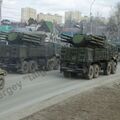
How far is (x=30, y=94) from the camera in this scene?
16562mm

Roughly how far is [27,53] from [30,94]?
10.0m

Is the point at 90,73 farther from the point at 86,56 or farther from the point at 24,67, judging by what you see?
the point at 24,67

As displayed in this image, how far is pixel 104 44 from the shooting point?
2670 centimetres

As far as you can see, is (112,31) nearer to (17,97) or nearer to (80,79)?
(80,79)

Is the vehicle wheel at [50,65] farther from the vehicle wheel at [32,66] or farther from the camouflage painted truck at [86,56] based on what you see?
the camouflage painted truck at [86,56]

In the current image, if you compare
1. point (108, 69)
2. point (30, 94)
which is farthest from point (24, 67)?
point (30, 94)

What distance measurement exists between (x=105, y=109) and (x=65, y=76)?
42.0ft

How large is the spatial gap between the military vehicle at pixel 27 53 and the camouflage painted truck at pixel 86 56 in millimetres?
2413

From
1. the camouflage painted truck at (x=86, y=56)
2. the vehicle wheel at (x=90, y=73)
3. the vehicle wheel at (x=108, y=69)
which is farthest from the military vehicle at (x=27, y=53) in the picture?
the vehicle wheel at (x=90, y=73)

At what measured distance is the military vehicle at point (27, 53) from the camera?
25734 mm

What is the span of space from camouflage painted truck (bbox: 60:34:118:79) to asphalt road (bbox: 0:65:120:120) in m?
0.84

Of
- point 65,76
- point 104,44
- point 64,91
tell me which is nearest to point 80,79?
point 65,76

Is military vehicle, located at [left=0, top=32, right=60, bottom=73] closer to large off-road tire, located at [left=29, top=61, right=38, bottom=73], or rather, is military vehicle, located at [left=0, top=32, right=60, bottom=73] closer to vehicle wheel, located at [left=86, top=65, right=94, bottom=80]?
large off-road tire, located at [left=29, top=61, right=38, bottom=73]

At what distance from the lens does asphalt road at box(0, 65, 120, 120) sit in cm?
1273
